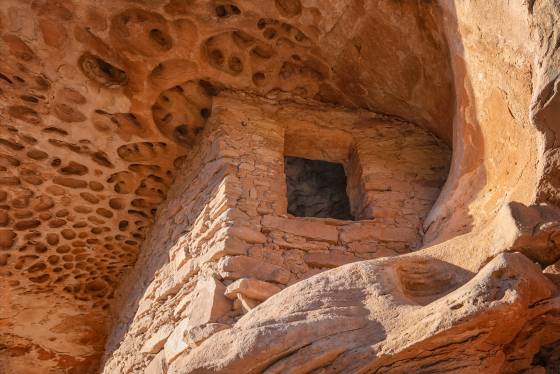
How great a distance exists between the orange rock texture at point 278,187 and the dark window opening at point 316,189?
1.1 inches

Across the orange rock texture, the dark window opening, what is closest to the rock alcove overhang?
the orange rock texture

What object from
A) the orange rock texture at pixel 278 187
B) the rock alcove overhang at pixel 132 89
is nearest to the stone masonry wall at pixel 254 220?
the orange rock texture at pixel 278 187

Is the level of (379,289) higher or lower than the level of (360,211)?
lower

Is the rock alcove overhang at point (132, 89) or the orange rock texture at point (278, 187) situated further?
the rock alcove overhang at point (132, 89)

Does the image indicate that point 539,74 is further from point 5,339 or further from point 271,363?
A: point 5,339

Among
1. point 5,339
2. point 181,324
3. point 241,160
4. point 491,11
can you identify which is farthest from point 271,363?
point 5,339

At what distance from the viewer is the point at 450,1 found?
388cm

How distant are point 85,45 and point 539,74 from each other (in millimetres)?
3578

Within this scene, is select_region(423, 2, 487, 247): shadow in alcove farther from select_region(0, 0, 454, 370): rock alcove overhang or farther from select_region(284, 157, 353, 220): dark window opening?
select_region(284, 157, 353, 220): dark window opening

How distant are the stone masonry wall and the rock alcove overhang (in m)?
0.28

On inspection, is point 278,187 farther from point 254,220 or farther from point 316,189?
point 316,189

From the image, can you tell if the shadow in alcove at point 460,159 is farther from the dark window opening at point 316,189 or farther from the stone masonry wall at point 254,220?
the dark window opening at point 316,189

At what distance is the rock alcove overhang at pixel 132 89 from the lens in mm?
4727

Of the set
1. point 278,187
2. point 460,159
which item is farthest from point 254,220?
point 460,159
